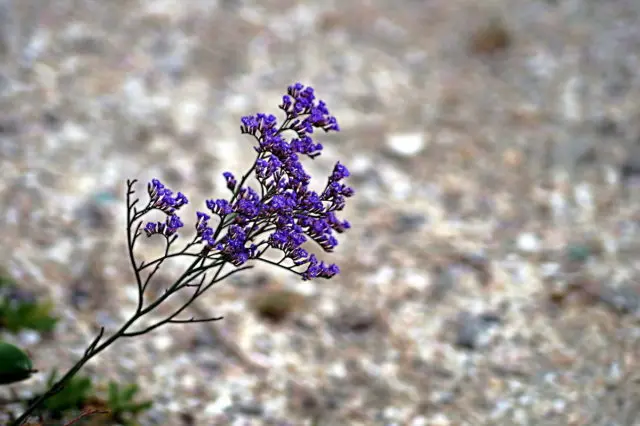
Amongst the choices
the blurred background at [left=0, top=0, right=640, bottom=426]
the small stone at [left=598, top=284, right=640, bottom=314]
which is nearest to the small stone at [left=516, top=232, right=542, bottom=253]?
the blurred background at [left=0, top=0, right=640, bottom=426]

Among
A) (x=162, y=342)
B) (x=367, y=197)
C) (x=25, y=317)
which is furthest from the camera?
(x=367, y=197)

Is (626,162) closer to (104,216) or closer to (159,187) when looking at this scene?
(104,216)

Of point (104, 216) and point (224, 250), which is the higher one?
point (104, 216)

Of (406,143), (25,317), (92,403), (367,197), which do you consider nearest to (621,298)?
(367,197)

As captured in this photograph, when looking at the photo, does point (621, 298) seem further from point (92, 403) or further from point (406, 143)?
point (92, 403)

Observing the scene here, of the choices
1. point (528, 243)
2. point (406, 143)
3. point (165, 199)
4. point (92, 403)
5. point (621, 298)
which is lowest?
point (165, 199)

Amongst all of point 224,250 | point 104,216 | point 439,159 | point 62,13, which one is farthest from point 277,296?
point 62,13
